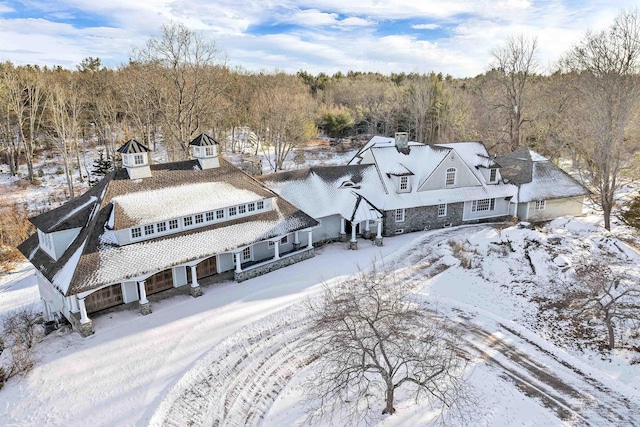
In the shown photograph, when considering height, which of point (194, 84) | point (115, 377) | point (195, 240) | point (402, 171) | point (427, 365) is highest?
point (194, 84)

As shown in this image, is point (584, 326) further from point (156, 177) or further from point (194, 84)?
point (194, 84)

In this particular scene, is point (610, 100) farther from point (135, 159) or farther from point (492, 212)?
point (135, 159)

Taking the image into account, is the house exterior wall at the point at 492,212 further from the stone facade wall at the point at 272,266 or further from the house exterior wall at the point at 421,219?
the stone facade wall at the point at 272,266

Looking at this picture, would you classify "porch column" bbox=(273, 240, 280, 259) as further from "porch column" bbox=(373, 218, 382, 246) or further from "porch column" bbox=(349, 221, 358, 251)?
"porch column" bbox=(373, 218, 382, 246)

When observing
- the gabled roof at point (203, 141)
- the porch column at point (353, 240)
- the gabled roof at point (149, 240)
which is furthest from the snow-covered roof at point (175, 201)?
the porch column at point (353, 240)

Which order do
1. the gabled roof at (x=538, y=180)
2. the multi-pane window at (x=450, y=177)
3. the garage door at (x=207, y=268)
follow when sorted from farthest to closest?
the gabled roof at (x=538, y=180) < the multi-pane window at (x=450, y=177) < the garage door at (x=207, y=268)

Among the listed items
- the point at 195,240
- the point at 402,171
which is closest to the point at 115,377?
the point at 195,240

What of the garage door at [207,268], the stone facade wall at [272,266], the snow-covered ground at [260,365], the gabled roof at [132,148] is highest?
the gabled roof at [132,148]
